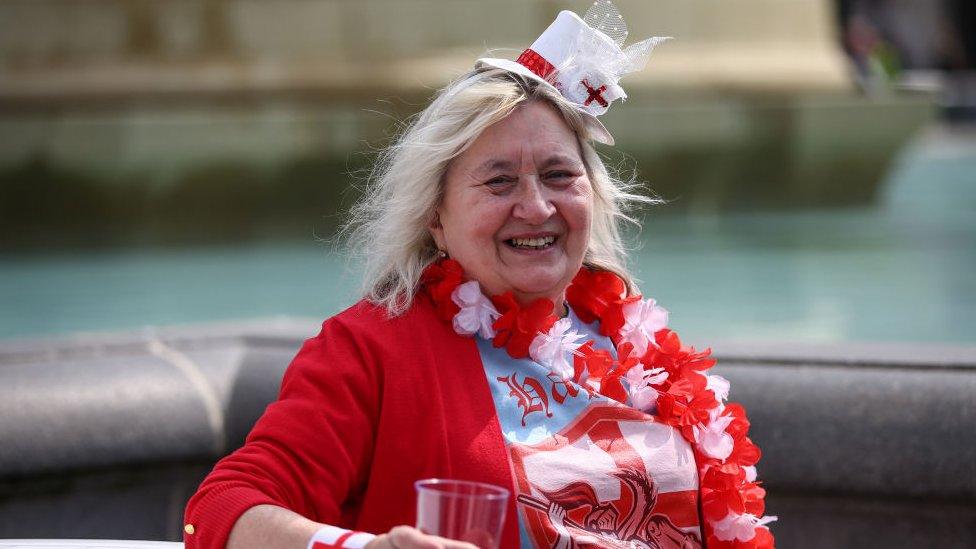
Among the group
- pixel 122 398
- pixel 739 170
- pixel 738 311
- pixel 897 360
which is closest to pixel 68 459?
pixel 122 398

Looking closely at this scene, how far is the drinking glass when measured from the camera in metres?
1.52

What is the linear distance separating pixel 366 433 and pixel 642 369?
18.9 inches

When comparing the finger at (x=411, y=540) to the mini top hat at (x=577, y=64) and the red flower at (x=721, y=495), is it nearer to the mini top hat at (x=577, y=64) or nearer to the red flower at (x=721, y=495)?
the red flower at (x=721, y=495)

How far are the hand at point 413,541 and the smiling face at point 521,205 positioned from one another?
616 millimetres

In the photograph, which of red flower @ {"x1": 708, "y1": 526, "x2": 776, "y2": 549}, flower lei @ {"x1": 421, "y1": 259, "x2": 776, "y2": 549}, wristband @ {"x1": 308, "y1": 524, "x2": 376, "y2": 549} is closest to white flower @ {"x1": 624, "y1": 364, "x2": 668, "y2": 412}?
flower lei @ {"x1": 421, "y1": 259, "x2": 776, "y2": 549}

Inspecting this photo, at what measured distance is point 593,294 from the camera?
92.9 inches

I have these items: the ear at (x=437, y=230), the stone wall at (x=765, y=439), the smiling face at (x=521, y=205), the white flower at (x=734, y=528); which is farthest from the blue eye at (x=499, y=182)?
the stone wall at (x=765, y=439)

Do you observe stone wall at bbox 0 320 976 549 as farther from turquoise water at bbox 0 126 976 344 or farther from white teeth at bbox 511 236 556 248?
turquoise water at bbox 0 126 976 344

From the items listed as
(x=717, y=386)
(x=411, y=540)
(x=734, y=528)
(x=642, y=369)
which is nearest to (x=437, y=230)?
(x=642, y=369)

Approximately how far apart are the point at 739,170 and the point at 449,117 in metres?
6.70

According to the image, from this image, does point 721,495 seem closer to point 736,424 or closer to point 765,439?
point 736,424

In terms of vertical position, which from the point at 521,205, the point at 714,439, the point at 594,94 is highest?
the point at 594,94

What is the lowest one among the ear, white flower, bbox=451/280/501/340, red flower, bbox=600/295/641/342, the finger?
the finger

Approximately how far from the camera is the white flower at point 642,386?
7.22ft
